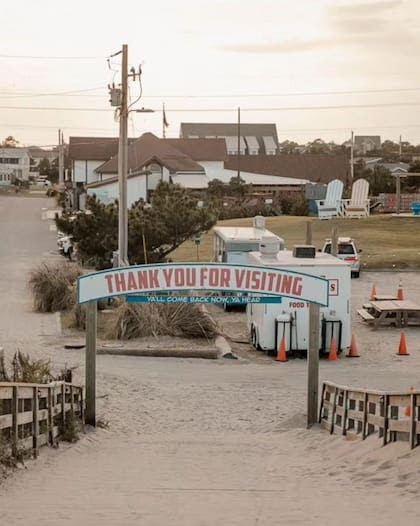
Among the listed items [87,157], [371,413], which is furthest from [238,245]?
[87,157]

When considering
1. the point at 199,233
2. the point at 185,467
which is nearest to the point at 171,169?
the point at 199,233

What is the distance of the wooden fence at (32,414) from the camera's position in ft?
36.9

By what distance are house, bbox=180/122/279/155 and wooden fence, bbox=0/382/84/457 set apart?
149956mm

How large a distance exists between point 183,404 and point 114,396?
1.29 metres

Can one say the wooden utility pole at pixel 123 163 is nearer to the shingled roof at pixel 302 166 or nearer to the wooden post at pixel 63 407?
the wooden post at pixel 63 407

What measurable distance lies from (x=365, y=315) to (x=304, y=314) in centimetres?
557

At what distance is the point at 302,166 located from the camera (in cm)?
11100

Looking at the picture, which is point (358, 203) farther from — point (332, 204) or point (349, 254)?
point (349, 254)

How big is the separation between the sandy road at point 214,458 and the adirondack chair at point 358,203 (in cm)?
3654

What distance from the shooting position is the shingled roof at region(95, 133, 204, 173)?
92.1 m

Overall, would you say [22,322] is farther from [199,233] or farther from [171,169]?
[171,169]

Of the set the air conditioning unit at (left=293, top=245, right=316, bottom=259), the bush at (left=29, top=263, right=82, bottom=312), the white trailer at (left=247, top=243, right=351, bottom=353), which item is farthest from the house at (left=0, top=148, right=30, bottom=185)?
the white trailer at (left=247, top=243, right=351, bottom=353)

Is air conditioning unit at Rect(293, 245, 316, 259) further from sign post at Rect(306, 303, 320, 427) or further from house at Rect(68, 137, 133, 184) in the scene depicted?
house at Rect(68, 137, 133, 184)

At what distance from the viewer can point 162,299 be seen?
1619cm
